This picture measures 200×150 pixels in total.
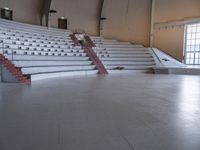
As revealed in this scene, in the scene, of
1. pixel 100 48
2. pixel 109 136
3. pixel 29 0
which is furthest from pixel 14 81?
pixel 29 0

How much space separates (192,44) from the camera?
16922 mm

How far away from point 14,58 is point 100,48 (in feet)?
23.4

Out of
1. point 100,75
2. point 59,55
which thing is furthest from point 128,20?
point 100,75

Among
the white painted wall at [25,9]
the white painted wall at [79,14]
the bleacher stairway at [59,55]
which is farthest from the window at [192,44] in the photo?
the white painted wall at [25,9]

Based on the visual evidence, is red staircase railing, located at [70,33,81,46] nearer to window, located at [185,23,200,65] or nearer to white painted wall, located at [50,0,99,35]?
white painted wall, located at [50,0,99,35]

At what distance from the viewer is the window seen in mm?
16781

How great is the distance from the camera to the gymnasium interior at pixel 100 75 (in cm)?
269

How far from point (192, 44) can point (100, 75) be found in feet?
27.0

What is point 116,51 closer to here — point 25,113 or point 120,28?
point 120,28

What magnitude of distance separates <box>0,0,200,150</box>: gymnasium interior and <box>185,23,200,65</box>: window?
6cm

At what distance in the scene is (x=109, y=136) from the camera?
262 cm

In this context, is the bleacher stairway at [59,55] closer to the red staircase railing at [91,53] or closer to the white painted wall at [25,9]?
the red staircase railing at [91,53]

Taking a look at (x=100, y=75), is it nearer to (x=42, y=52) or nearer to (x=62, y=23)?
(x=42, y=52)

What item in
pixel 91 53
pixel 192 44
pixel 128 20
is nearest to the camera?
pixel 91 53
